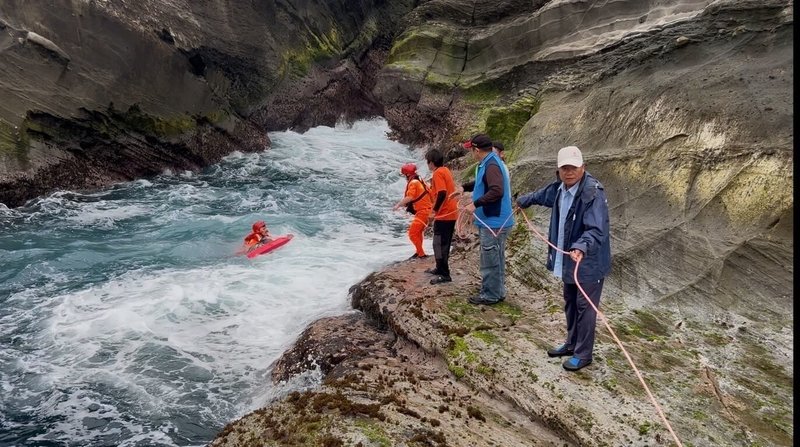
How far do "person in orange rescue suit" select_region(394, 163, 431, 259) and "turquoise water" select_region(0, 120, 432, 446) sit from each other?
1.51 metres

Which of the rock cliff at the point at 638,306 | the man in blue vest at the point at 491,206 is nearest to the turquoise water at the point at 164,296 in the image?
the rock cliff at the point at 638,306

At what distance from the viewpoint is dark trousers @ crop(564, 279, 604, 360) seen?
17.1 feet

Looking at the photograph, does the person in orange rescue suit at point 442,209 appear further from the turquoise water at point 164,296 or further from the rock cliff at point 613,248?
the turquoise water at point 164,296

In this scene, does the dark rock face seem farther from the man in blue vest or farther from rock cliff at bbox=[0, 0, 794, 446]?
the man in blue vest

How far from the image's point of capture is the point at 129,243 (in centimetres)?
1302

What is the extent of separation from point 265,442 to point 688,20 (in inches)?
378

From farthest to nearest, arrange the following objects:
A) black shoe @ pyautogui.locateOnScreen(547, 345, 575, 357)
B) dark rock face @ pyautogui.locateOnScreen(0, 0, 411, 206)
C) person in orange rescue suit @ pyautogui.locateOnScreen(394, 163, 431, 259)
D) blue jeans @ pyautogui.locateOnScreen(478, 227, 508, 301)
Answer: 1. dark rock face @ pyautogui.locateOnScreen(0, 0, 411, 206)
2. person in orange rescue suit @ pyautogui.locateOnScreen(394, 163, 431, 259)
3. blue jeans @ pyautogui.locateOnScreen(478, 227, 508, 301)
4. black shoe @ pyautogui.locateOnScreen(547, 345, 575, 357)

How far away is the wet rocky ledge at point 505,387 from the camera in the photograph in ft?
15.8

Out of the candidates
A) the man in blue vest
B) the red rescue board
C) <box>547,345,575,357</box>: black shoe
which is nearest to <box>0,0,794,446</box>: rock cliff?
<box>547,345,575,357</box>: black shoe

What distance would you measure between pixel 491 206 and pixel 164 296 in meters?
6.05

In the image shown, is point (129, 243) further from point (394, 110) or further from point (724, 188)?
point (394, 110)

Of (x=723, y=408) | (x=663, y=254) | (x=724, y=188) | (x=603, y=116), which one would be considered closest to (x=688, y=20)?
(x=603, y=116)

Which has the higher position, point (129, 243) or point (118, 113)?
point (118, 113)

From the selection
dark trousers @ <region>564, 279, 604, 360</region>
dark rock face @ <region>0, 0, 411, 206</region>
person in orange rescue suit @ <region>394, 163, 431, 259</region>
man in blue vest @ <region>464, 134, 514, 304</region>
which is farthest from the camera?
dark rock face @ <region>0, 0, 411, 206</region>
